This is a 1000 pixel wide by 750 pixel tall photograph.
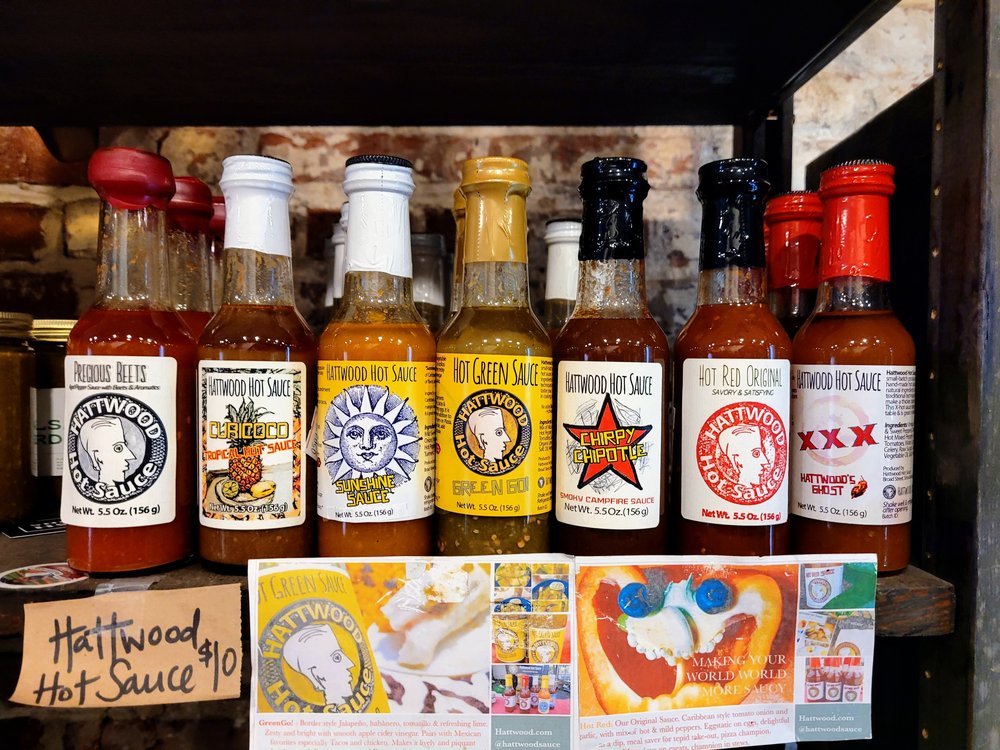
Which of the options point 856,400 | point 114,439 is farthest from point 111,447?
point 856,400

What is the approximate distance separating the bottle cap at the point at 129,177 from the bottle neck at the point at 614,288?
17.9 inches

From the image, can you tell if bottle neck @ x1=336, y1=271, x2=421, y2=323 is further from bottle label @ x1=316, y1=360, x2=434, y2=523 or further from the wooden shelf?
the wooden shelf

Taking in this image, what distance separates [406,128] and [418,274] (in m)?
0.33

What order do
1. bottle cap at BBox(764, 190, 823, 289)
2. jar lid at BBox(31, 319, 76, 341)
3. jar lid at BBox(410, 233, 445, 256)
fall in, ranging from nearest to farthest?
bottle cap at BBox(764, 190, 823, 289), jar lid at BBox(31, 319, 76, 341), jar lid at BBox(410, 233, 445, 256)

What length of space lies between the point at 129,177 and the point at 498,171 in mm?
369

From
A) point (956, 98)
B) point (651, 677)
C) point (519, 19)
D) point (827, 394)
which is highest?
point (519, 19)

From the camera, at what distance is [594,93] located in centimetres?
100

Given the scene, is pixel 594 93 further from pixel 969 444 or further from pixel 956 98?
pixel 969 444

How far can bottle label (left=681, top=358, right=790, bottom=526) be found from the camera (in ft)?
2.17

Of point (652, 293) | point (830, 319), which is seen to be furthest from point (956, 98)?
point (652, 293)

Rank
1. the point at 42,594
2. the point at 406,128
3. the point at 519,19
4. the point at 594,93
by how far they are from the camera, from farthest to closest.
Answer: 1. the point at 406,128
2. the point at 594,93
3. the point at 519,19
4. the point at 42,594

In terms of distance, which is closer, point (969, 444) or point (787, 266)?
point (969, 444)

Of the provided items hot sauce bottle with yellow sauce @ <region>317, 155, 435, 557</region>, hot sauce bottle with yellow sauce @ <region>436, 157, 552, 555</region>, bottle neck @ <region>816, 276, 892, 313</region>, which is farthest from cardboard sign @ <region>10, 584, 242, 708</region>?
bottle neck @ <region>816, 276, 892, 313</region>

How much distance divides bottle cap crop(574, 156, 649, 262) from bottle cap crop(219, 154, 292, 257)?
0.32 m
